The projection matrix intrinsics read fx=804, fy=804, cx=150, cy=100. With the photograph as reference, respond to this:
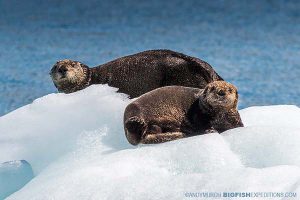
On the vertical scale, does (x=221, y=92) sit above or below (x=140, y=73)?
above

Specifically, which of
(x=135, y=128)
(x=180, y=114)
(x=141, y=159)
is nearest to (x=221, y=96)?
(x=180, y=114)

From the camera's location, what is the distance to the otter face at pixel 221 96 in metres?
3.57

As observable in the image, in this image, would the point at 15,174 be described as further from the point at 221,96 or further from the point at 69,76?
the point at 221,96

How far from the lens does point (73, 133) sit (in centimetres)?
389

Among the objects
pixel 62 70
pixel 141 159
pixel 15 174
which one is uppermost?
pixel 62 70

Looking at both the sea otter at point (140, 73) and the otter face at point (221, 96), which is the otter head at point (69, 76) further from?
the otter face at point (221, 96)

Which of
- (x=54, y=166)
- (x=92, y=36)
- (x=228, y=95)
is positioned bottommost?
(x=92, y=36)

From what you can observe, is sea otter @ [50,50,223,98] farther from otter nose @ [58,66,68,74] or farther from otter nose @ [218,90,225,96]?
otter nose @ [218,90,225,96]

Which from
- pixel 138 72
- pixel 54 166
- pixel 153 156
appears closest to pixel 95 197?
pixel 153 156

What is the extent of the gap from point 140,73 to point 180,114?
84 cm

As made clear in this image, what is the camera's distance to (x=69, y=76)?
4488 mm

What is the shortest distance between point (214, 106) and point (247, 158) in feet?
1.36

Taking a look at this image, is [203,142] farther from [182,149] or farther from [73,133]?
[73,133]

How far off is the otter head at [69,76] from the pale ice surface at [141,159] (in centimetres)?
42
